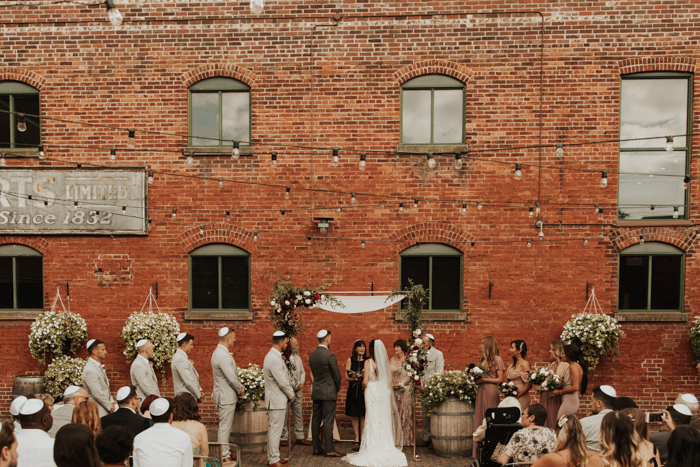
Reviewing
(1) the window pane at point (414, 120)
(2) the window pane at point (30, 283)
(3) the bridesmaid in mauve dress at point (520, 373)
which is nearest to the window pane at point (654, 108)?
(1) the window pane at point (414, 120)

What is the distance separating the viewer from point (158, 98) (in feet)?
36.0

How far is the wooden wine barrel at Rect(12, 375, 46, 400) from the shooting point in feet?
33.5

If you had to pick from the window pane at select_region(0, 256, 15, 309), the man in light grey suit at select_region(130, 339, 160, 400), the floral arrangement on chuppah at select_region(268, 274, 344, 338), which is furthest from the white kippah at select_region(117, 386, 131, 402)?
the window pane at select_region(0, 256, 15, 309)

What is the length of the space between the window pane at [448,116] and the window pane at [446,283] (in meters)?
2.43

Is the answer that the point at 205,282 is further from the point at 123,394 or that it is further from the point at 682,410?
the point at 682,410

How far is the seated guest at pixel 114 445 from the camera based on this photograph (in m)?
4.05

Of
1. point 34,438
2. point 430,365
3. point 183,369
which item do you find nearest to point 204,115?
point 183,369

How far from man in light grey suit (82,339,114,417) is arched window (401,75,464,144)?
671 cm

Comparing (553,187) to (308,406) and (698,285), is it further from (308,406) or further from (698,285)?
(308,406)

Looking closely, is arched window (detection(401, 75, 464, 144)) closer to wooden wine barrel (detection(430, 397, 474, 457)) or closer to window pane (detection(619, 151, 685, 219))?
window pane (detection(619, 151, 685, 219))

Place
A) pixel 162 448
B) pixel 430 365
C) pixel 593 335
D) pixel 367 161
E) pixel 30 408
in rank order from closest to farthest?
pixel 162 448 → pixel 30 408 → pixel 430 365 → pixel 593 335 → pixel 367 161

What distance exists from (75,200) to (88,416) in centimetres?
698

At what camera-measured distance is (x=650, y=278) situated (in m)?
10.7

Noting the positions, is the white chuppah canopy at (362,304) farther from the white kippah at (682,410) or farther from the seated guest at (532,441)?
the white kippah at (682,410)
